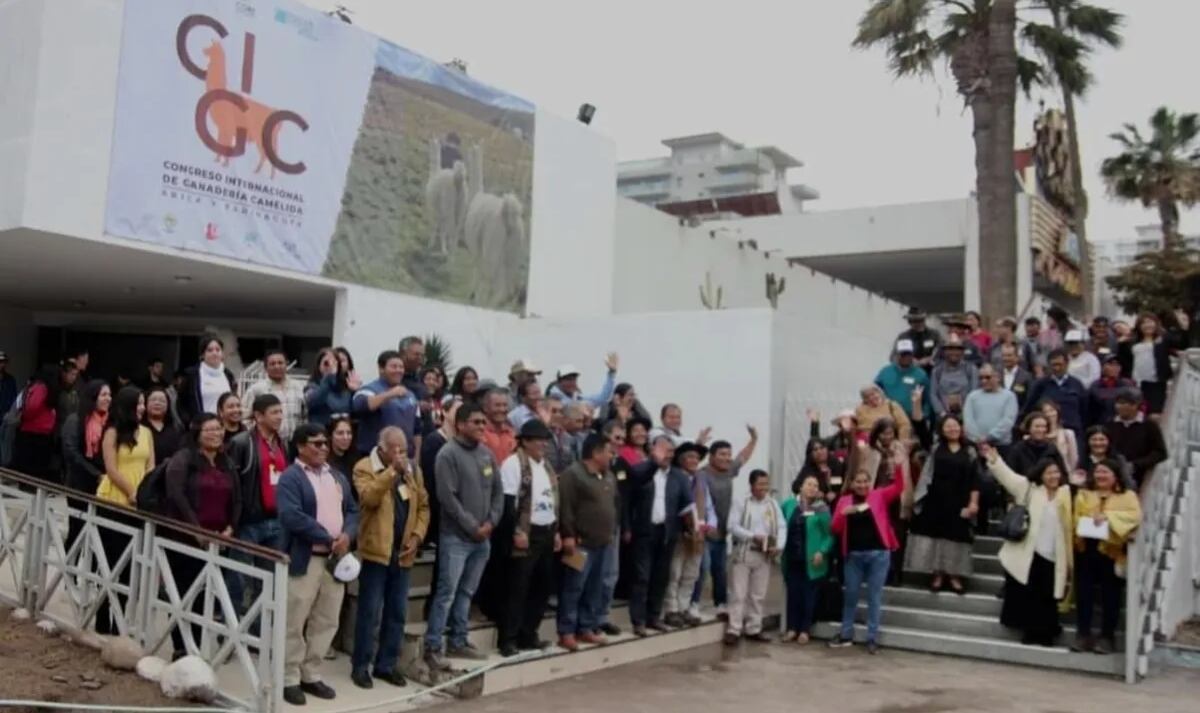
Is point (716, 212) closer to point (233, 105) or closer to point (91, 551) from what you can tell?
point (233, 105)

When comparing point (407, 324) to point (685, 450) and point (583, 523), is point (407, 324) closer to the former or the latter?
point (685, 450)

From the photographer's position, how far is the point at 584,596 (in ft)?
25.5

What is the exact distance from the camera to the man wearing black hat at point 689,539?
8.51 metres

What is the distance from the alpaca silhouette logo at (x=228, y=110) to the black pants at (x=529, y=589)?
6.16 meters

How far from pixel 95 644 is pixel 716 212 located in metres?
25.9

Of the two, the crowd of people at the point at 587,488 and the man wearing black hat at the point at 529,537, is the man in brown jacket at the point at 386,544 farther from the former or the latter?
the man wearing black hat at the point at 529,537

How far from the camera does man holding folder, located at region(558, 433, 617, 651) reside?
293 inches

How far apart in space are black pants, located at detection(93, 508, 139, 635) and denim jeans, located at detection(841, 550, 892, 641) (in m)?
5.46

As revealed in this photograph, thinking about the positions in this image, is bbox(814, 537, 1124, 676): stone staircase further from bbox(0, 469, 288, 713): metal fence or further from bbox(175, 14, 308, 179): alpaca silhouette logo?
bbox(175, 14, 308, 179): alpaca silhouette logo

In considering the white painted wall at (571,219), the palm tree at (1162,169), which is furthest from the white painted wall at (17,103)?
the palm tree at (1162,169)

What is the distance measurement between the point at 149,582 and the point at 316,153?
711 cm

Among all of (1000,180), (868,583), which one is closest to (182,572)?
(868,583)

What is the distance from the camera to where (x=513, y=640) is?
279 inches

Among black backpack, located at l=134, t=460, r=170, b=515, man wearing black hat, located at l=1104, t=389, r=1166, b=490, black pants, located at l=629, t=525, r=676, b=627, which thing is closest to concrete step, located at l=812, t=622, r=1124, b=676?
man wearing black hat, located at l=1104, t=389, r=1166, b=490
